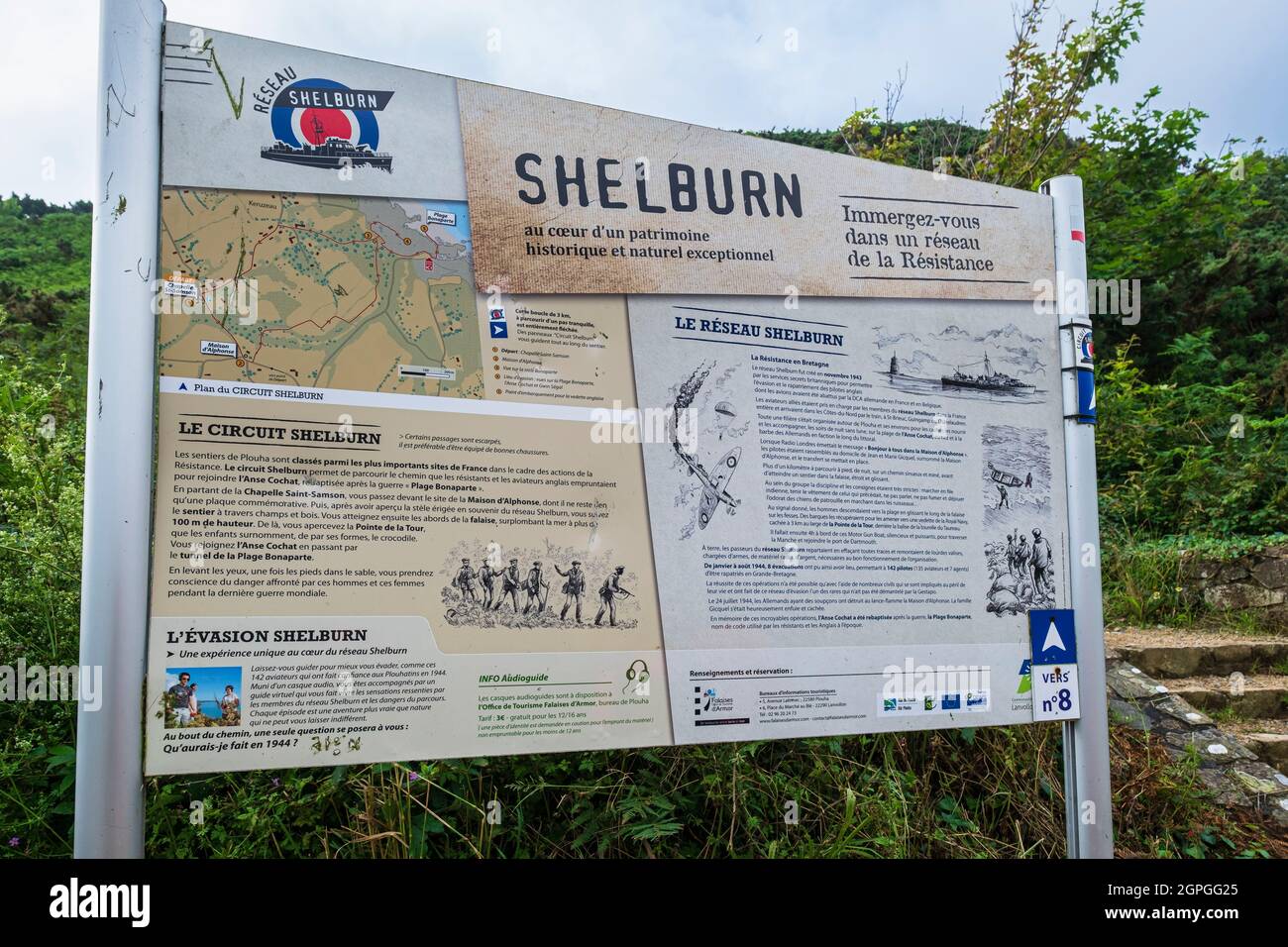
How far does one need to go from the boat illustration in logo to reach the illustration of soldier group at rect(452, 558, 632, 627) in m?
1.14

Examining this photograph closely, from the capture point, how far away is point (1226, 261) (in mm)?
11734

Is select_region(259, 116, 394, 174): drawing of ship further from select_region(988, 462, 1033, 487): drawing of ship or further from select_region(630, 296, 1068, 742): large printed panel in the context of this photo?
select_region(988, 462, 1033, 487): drawing of ship

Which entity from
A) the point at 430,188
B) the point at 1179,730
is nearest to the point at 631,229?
the point at 430,188

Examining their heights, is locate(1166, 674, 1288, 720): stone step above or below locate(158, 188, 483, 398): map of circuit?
below

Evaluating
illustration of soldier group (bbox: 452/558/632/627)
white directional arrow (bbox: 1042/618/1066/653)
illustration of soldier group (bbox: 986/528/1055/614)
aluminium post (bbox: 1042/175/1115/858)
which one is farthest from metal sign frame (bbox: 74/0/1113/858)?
aluminium post (bbox: 1042/175/1115/858)

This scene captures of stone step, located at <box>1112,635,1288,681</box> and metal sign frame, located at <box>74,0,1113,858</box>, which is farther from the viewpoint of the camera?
stone step, located at <box>1112,635,1288,681</box>

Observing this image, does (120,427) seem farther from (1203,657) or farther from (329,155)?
(1203,657)

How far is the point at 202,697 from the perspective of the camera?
2160 mm

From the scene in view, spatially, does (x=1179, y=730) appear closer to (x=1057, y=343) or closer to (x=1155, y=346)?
(x=1057, y=343)

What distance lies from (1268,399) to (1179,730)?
8056mm

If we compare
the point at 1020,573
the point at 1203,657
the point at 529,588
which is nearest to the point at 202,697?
the point at 529,588

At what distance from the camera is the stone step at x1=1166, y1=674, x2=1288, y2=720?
208 inches

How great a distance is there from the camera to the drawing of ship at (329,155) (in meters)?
2.35

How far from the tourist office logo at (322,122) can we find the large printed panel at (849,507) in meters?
0.88
